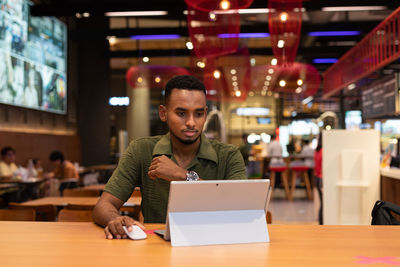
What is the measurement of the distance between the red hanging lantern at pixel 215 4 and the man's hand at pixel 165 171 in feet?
9.76

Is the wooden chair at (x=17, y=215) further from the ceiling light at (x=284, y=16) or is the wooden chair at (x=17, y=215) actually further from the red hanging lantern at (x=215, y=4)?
the ceiling light at (x=284, y=16)

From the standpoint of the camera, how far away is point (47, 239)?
187 centimetres

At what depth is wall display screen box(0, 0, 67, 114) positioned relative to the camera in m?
9.10

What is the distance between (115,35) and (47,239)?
11274mm

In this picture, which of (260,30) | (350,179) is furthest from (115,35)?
(350,179)

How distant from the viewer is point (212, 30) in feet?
17.8

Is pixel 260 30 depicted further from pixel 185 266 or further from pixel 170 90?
pixel 185 266

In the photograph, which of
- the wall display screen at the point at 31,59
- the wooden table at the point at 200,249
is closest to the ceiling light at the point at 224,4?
the wooden table at the point at 200,249

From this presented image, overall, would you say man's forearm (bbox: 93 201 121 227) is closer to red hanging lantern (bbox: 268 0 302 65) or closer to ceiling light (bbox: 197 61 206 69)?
red hanging lantern (bbox: 268 0 302 65)

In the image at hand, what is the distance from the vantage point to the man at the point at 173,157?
2.12 meters

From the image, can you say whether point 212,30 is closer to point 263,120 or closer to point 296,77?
point 296,77

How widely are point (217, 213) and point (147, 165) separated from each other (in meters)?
0.64

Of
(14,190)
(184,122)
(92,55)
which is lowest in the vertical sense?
(14,190)

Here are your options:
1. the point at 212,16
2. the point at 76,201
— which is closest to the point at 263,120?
the point at 76,201
